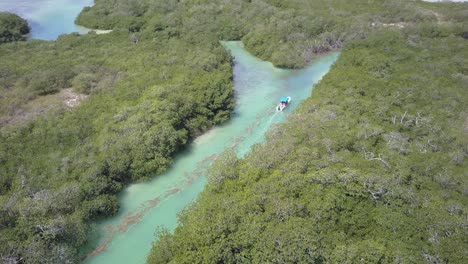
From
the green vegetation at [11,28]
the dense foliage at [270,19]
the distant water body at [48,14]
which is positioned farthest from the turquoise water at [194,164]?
the green vegetation at [11,28]

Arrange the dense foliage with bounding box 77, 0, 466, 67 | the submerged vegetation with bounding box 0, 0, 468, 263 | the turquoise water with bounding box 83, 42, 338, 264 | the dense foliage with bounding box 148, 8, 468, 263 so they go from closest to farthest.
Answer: the dense foliage with bounding box 148, 8, 468, 263 → the submerged vegetation with bounding box 0, 0, 468, 263 → the turquoise water with bounding box 83, 42, 338, 264 → the dense foliage with bounding box 77, 0, 466, 67

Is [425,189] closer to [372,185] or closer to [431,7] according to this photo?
[372,185]

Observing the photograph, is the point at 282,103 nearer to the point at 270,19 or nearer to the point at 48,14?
the point at 270,19

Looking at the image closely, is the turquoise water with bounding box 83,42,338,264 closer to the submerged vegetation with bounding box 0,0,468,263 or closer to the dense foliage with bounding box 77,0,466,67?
the submerged vegetation with bounding box 0,0,468,263

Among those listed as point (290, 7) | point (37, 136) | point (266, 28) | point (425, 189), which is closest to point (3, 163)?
point (37, 136)

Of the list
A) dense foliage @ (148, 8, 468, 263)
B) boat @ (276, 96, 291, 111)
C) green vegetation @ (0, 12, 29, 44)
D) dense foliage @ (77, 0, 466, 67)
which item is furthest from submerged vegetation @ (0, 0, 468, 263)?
green vegetation @ (0, 12, 29, 44)

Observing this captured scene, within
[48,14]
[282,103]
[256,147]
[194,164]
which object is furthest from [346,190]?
[48,14]

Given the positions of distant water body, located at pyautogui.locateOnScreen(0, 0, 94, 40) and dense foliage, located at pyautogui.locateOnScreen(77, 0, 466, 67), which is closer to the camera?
dense foliage, located at pyautogui.locateOnScreen(77, 0, 466, 67)

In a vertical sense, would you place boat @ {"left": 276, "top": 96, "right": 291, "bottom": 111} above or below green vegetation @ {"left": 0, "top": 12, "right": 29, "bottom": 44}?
below
